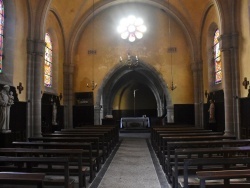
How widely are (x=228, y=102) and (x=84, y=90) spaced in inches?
425

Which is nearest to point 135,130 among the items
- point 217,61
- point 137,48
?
point 137,48

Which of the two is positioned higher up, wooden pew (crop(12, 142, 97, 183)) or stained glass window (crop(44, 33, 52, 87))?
stained glass window (crop(44, 33, 52, 87))

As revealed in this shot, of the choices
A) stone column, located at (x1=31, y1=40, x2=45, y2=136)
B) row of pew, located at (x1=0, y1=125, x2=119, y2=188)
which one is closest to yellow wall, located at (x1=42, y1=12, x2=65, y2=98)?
stone column, located at (x1=31, y1=40, x2=45, y2=136)

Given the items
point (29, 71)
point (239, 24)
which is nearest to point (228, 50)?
point (239, 24)

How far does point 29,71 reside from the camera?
12.4 meters

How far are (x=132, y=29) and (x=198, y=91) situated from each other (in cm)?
645

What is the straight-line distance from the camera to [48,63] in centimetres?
1642

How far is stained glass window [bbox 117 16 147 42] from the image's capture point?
19312mm

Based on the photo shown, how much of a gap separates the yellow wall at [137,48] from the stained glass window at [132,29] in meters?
0.31

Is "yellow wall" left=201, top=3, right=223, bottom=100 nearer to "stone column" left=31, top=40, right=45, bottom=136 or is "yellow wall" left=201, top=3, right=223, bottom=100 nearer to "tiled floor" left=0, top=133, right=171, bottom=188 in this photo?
"tiled floor" left=0, top=133, right=171, bottom=188

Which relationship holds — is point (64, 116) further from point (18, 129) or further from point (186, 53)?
point (186, 53)

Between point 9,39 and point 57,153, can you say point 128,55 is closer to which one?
point 9,39

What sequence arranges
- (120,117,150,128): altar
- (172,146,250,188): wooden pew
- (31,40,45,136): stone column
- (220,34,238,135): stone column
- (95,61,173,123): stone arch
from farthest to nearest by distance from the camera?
(120,117,150,128): altar → (95,61,173,123): stone arch → (31,40,45,136): stone column → (220,34,238,135): stone column → (172,146,250,188): wooden pew

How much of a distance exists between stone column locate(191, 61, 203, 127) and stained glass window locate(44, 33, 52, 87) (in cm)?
963
